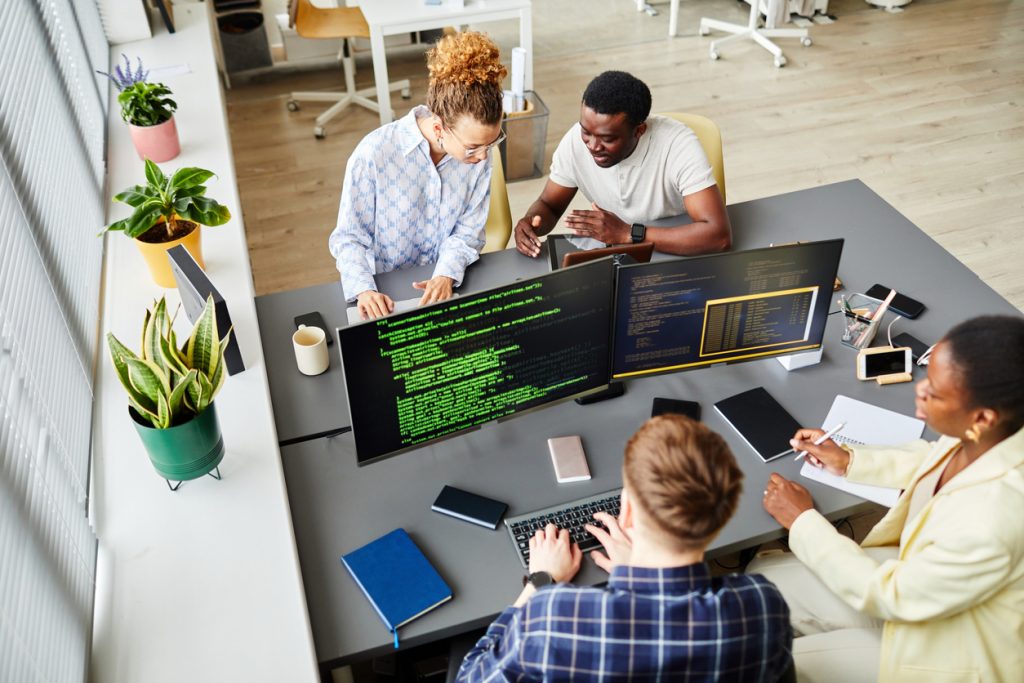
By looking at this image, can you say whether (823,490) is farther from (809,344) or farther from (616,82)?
(616,82)

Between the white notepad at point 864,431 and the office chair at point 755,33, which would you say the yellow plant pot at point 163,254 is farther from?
the office chair at point 755,33

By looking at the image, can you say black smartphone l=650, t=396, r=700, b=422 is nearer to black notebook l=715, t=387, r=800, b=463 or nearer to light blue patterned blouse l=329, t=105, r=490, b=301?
black notebook l=715, t=387, r=800, b=463

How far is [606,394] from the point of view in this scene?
2059 mm

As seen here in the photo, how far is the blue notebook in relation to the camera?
1593 mm

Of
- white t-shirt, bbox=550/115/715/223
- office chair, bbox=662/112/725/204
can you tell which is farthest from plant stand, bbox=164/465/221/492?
office chair, bbox=662/112/725/204

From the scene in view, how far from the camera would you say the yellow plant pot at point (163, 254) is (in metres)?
2.20

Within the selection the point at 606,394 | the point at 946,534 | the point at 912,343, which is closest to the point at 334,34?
the point at 606,394

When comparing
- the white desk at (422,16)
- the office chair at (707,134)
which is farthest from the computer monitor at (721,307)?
the white desk at (422,16)

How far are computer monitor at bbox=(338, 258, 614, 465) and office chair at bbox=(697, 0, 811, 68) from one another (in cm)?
419

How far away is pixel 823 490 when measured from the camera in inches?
72.9

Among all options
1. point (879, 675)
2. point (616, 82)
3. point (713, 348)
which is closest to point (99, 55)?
point (616, 82)

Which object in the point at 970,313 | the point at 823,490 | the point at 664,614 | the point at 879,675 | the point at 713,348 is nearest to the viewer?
the point at 664,614

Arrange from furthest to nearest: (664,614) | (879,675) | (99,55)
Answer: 1. (99,55)
2. (879,675)
3. (664,614)

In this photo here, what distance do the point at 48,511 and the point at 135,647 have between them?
0.28 meters
